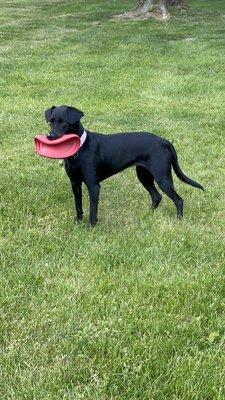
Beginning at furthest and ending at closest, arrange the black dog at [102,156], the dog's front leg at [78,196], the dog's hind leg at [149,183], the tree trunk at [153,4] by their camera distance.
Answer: the tree trunk at [153,4], the dog's hind leg at [149,183], the dog's front leg at [78,196], the black dog at [102,156]

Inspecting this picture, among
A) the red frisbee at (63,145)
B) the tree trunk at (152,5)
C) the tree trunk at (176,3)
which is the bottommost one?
the tree trunk at (176,3)

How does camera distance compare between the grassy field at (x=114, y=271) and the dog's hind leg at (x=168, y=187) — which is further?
the dog's hind leg at (x=168, y=187)

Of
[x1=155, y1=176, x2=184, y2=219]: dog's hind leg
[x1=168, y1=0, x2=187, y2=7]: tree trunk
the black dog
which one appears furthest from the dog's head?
[x1=168, y1=0, x2=187, y2=7]: tree trunk

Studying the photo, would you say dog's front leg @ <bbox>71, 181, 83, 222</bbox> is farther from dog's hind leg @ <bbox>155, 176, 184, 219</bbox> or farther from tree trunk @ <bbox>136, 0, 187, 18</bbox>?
tree trunk @ <bbox>136, 0, 187, 18</bbox>

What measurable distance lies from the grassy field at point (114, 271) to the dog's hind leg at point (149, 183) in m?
0.15

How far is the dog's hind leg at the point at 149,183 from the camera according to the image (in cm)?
688

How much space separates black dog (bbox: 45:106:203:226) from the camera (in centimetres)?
574

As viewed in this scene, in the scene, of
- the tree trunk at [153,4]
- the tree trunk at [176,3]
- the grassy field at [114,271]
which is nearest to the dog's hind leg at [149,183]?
the grassy field at [114,271]

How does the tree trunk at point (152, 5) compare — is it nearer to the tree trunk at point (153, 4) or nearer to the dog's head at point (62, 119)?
the tree trunk at point (153, 4)

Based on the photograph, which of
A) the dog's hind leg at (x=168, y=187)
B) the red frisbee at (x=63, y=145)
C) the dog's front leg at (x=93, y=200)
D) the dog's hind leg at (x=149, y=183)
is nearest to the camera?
the red frisbee at (x=63, y=145)

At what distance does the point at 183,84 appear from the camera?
1462 centimetres

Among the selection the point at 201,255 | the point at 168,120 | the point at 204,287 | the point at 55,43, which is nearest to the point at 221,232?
the point at 201,255

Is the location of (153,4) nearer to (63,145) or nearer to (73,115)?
(73,115)

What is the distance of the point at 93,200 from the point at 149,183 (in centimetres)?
118
